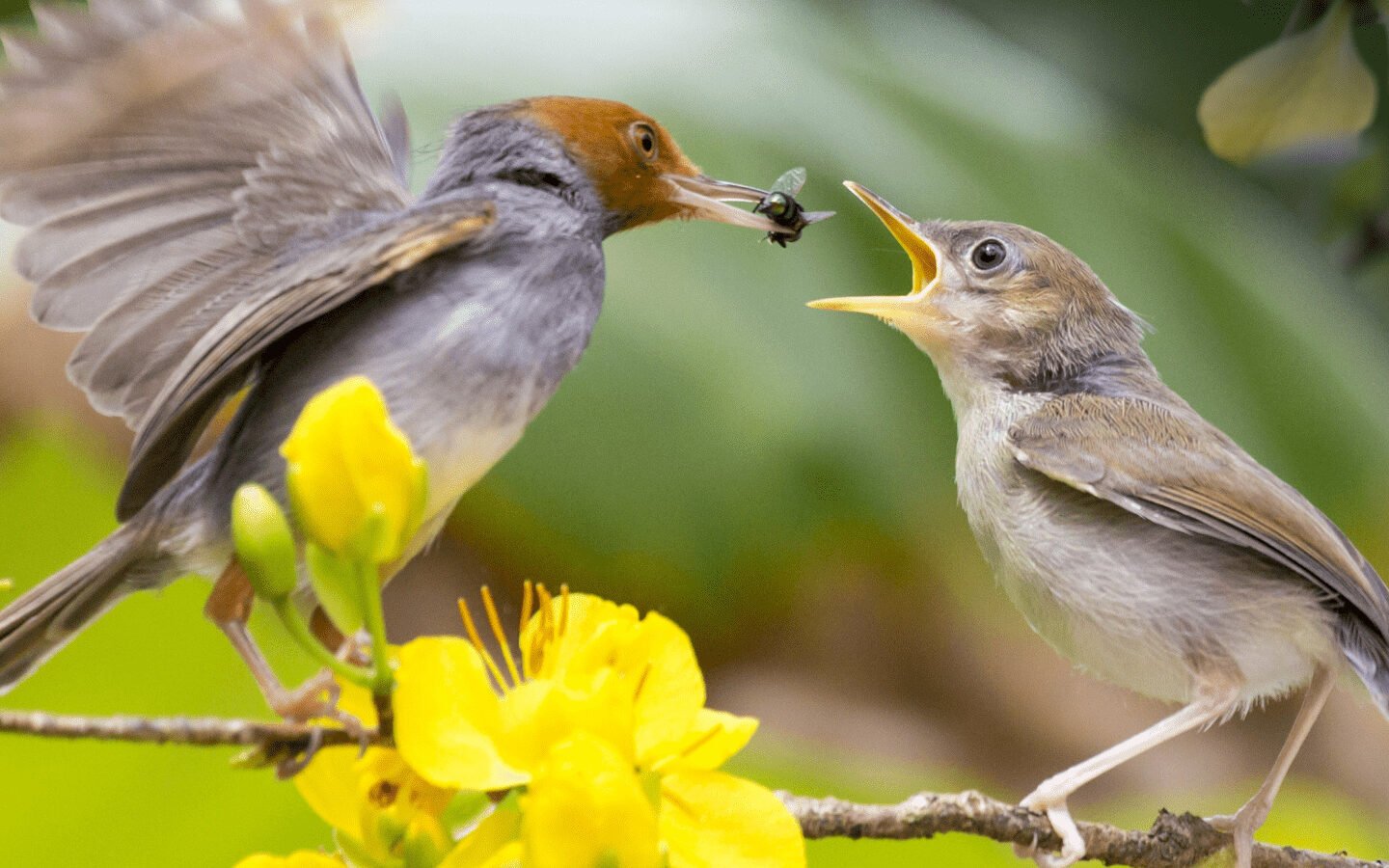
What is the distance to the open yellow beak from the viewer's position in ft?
2.27

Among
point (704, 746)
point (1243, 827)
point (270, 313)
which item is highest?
point (270, 313)

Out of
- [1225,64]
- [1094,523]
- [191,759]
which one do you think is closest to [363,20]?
[1094,523]

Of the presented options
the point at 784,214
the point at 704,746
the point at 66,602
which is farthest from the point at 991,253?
the point at 66,602

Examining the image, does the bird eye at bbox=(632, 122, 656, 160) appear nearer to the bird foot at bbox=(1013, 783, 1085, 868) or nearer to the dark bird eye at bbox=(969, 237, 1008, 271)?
the dark bird eye at bbox=(969, 237, 1008, 271)

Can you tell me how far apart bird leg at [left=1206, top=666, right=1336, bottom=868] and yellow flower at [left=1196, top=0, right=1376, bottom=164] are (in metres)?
0.29

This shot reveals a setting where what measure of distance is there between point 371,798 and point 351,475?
14 centimetres

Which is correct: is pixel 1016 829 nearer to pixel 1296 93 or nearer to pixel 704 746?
pixel 704 746

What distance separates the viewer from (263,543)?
451 mm

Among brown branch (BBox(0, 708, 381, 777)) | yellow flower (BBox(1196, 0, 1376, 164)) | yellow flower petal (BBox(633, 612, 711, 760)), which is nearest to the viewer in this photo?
brown branch (BBox(0, 708, 381, 777))

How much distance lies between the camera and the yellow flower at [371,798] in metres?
0.50

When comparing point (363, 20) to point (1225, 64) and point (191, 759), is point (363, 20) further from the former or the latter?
point (1225, 64)

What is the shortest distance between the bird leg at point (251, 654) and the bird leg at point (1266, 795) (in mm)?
457

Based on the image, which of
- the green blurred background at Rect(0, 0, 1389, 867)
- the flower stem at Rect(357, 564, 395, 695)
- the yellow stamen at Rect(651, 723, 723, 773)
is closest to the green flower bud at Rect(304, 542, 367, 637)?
the flower stem at Rect(357, 564, 395, 695)

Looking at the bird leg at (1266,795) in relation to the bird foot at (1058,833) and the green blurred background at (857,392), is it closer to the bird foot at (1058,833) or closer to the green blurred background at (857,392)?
the bird foot at (1058,833)
